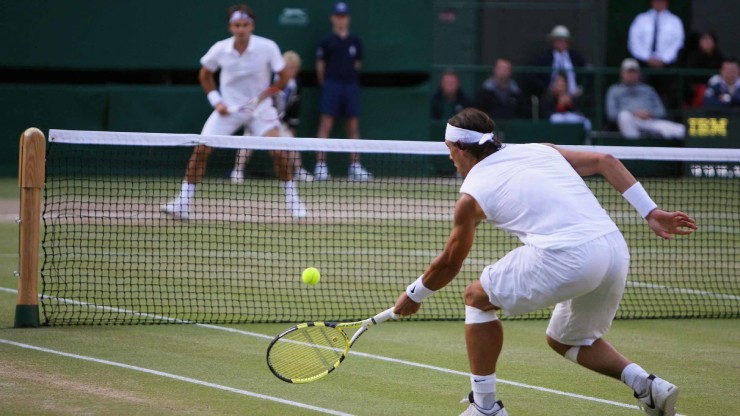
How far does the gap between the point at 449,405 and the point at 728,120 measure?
45.9 ft

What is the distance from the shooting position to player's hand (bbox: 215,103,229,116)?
13398 mm

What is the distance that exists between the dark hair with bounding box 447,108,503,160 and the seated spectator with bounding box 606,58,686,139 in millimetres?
14115

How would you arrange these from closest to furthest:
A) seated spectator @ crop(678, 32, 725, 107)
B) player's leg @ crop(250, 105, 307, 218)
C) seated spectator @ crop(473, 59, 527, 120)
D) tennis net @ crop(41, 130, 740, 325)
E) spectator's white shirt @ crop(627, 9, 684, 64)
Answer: tennis net @ crop(41, 130, 740, 325) < player's leg @ crop(250, 105, 307, 218) < seated spectator @ crop(473, 59, 527, 120) < spectator's white shirt @ crop(627, 9, 684, 64) < seated spectator @ crop(678, 32, 725, 107)

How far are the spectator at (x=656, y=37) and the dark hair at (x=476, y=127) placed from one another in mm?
15082

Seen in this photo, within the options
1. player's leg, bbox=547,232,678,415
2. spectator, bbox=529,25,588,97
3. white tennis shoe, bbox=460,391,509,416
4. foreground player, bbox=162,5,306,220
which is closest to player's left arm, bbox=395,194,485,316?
player's leg, bbox=547,232,678,415

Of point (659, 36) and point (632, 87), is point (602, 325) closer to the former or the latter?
point (632, 87)

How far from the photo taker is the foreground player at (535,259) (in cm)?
525

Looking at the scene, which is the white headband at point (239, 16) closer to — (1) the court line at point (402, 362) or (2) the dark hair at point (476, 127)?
(1) the court line at point (402, 362)

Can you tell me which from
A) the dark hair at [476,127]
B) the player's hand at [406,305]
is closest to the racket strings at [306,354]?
the player's hand at [406,305]

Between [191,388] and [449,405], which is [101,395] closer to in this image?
[191,388]

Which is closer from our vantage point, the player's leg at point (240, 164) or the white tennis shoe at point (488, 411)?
the white tennis shoe at point (488, 411)

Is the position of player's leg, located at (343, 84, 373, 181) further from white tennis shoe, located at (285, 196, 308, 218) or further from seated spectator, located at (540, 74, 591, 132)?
white tennis shoe, located at (285, 196, 308, 218)

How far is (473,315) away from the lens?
5406 millimetres

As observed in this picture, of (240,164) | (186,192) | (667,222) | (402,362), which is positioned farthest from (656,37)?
(667,222)
